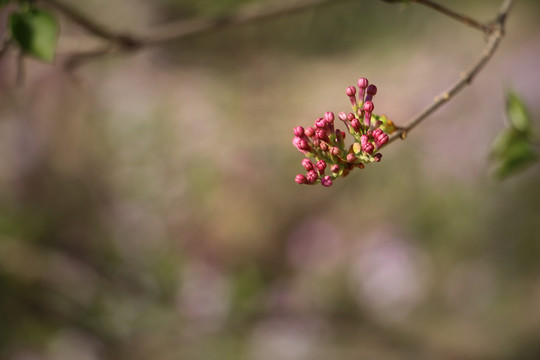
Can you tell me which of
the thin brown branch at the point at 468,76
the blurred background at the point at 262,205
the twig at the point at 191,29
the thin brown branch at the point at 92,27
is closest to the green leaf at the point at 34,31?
the thin brown branch at the point at 92,27

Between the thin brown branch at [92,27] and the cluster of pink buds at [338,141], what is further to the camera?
the thin brown branch at [92,27]

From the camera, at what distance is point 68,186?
4.31 meters

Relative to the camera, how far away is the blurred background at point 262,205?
3.11m

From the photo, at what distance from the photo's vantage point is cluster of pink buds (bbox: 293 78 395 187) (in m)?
0.76

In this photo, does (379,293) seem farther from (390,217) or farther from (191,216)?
(191,216)

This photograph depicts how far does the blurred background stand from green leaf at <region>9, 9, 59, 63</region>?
3.66ft

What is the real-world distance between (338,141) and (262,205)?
139 inches

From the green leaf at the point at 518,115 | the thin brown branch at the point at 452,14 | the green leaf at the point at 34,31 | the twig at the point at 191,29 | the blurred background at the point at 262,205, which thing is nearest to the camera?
the thin brown branch at the point at 452,14

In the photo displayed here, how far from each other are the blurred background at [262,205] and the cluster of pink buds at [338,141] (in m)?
1.42

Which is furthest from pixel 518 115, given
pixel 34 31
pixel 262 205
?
pixel 262 205

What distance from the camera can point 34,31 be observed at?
1.02m

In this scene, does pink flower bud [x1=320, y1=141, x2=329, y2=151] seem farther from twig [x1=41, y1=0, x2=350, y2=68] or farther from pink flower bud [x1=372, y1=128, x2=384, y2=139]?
twig [x1=41, y1=0, x2=350, y2=68]

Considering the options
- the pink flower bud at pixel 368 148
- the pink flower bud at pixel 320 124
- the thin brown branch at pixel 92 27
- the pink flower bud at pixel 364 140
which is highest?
the thin brown branch at pixel 92 27

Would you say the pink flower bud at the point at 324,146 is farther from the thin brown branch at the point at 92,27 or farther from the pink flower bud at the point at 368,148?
the thin brown branch at the point at 92,27
